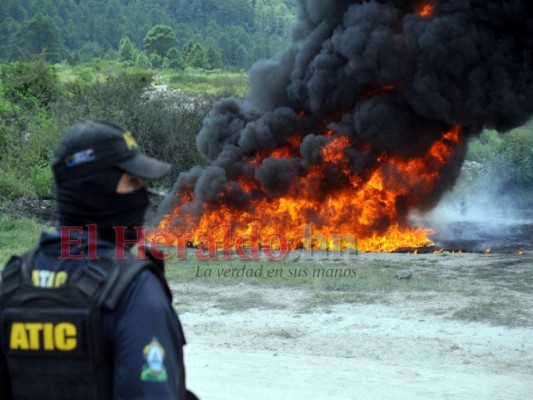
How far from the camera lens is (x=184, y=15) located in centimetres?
8562

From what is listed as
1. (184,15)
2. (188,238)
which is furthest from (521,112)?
(184,15)

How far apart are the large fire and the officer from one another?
13.7 meters

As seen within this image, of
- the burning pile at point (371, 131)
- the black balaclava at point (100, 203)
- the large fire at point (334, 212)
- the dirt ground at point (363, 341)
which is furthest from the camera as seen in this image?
the burning pile at point (371, 131)

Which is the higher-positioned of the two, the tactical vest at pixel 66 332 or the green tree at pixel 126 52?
the green tree at pixel 126 52

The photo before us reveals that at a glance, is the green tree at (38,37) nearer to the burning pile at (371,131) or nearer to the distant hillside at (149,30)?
the distant hillside at (149,30)

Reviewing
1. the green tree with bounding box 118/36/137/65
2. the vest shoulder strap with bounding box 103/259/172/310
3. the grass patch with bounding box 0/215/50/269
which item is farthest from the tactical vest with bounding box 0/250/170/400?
the green tree with bounding box 118/36/137/65

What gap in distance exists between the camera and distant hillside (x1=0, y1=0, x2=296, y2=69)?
58.3 m

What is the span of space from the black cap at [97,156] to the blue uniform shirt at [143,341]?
0.31 m

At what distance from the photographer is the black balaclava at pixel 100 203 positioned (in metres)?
2.35

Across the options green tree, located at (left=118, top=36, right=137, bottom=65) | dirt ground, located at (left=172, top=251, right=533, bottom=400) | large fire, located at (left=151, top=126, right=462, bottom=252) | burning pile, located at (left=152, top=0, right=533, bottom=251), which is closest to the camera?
dirt ground, located at (left=172, top=251, right=533, bottom=400)

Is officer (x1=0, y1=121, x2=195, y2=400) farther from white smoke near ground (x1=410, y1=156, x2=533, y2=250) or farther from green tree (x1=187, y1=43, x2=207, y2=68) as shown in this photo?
green tree (x1=187, y1=43, x2=207, y2=68)

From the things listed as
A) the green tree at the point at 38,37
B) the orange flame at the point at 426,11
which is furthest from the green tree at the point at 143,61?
the orange flame at the point at 426,11

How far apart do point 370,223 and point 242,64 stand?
5134 centimetres

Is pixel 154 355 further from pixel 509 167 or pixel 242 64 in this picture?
pixel 242 64
